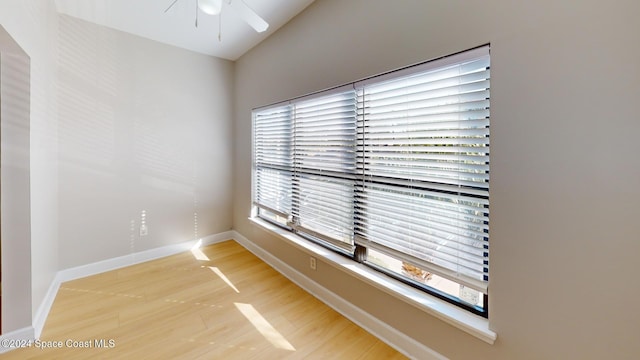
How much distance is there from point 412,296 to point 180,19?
11.3 feet

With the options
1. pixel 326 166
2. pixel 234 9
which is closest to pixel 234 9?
pixel 234 9

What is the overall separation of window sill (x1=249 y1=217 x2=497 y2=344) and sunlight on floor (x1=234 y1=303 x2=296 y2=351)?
69cm

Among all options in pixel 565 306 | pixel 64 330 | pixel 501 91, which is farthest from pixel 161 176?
pixel 565 306

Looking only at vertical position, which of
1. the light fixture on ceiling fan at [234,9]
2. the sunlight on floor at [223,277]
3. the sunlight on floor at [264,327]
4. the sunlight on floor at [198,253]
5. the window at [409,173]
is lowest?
the sunlight on floor at [264,327]

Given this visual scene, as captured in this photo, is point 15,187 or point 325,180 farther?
point 325,180

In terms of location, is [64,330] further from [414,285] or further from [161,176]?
[414,285]

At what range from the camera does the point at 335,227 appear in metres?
2.28

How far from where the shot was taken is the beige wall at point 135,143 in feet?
8.91

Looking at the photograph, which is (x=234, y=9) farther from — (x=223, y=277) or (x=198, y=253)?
(x=198, y=253)

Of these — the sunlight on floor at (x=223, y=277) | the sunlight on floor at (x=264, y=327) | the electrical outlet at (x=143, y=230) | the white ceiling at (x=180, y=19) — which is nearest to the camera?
the sunlight on floor at (x=264, y=327)

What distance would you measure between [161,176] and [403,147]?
3141 millimetres

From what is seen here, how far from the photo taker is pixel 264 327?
202 cm

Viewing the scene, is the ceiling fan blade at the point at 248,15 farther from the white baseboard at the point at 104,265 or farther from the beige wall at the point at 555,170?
the white baseboard at the point at 104,265

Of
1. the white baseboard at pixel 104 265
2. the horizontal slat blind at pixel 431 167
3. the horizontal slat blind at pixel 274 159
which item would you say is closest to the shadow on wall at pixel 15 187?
the white baseboard at pixel 104 265
